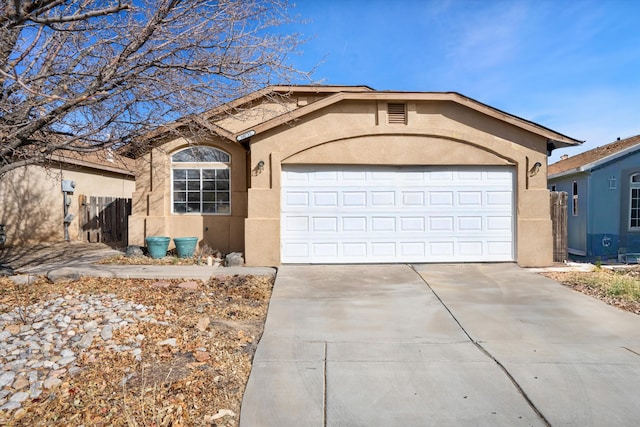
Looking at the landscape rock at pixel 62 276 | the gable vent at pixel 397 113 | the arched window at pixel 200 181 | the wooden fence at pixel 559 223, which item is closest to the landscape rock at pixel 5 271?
the landscape rock at pixel 62 276

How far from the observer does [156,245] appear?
10.1 meters

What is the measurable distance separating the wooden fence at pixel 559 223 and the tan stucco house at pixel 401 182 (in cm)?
69

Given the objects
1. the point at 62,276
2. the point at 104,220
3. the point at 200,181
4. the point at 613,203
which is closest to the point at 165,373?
the point at 62,276

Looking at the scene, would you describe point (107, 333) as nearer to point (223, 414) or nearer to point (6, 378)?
point (6, 378)

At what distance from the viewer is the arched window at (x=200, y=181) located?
11.0m

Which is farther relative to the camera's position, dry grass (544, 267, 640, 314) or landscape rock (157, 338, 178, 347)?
dry grass (544, 267, 640, 314)

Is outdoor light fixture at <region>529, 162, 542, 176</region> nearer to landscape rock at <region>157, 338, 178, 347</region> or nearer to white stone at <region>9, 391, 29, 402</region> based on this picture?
landscape rock at <region>157, 338, 178, 347</region>

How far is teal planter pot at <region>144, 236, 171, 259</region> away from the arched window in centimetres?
109

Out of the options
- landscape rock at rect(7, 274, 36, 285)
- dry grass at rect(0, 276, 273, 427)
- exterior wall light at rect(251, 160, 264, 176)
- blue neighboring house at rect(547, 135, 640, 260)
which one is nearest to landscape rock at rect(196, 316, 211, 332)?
dry grass at rect(0, 276, 273, 427)

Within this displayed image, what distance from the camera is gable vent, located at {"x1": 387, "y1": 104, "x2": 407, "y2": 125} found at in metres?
9.82

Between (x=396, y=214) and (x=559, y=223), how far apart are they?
4270 mm

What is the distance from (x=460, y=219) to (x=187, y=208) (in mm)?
7125

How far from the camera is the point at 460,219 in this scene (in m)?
9.80

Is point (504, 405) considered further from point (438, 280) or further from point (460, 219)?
point (460, 219)
